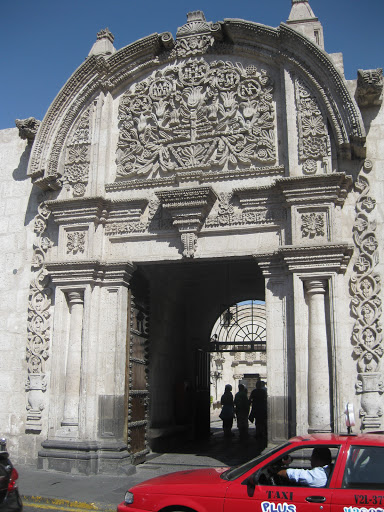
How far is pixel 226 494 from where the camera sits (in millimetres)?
4770

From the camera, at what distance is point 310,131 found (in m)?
9.28

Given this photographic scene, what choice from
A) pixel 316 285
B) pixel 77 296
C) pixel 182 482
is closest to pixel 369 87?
pixel 316 285

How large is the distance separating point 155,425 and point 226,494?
23.4 ft

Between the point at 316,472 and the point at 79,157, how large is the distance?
755 centimetres

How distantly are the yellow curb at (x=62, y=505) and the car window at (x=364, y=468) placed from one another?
349 centimetres

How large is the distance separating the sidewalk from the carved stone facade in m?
0.32

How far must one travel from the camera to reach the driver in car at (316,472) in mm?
4645

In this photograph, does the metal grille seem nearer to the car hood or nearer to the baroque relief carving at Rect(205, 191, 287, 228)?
the baroque relief carving at Rect(205, 191, 287, 228)

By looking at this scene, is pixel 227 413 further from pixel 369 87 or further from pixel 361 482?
pixel 361 482

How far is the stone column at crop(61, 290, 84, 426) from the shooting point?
9.32 metres

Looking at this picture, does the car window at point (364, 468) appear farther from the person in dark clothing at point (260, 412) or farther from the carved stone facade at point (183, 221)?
the person in dark clothing at point (260, 412)

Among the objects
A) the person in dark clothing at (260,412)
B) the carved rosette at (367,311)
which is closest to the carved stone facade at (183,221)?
the carved rosette at (367,311)

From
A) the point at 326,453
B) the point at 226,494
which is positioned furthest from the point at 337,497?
the point at 226,494

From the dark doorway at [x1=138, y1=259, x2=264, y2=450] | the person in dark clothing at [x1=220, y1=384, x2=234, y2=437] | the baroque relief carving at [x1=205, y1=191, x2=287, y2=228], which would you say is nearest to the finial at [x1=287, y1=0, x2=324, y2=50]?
the baroque relief carving at [x1=205, y1=191, x2=287, y2=228]
